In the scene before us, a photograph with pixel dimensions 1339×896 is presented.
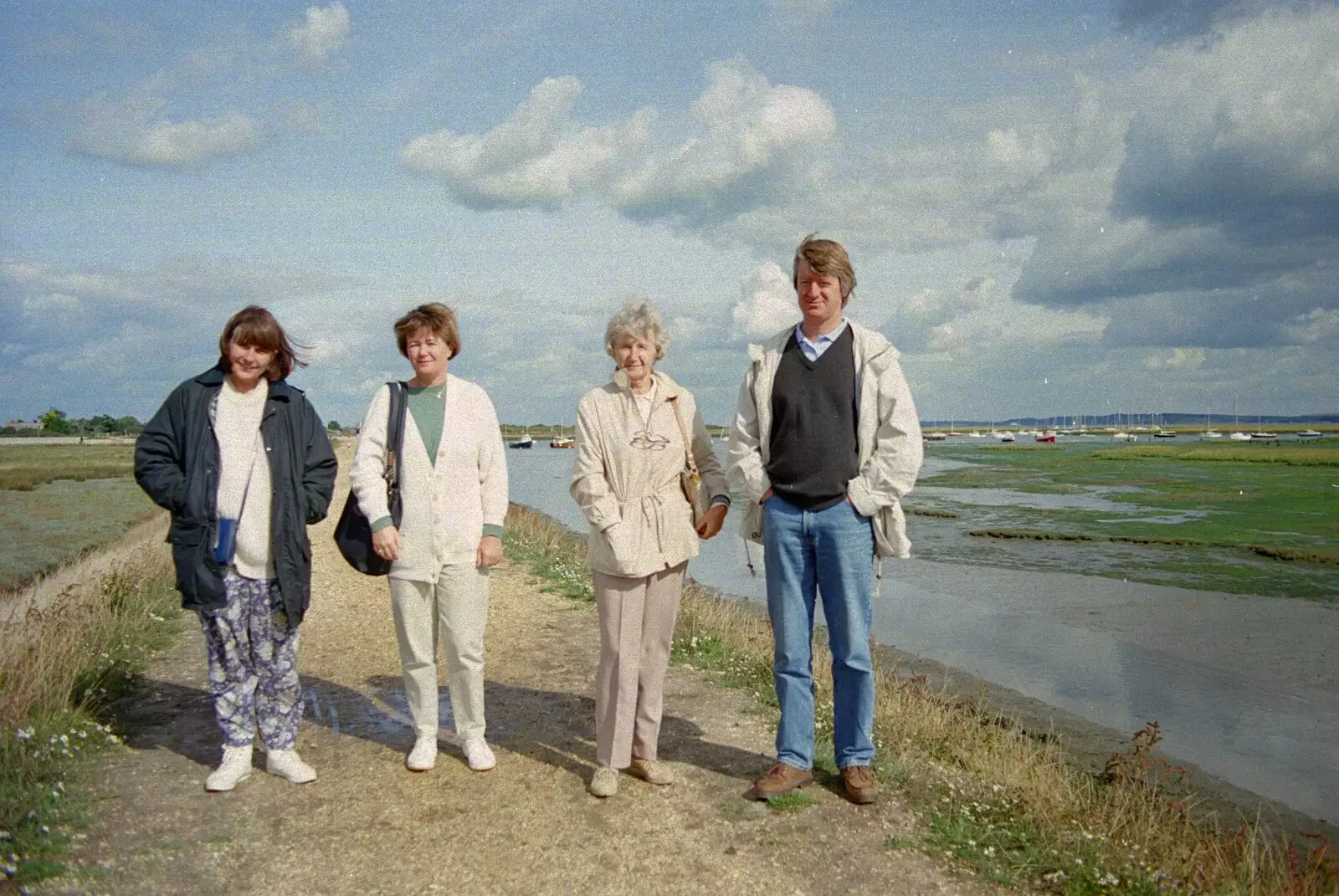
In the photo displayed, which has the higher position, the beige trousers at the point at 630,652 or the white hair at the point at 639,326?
the white hair at the point at 639,326

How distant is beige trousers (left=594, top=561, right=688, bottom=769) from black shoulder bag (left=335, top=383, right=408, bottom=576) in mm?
1003

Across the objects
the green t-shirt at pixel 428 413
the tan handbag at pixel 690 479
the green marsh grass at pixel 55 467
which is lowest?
the green marsh grass at pixel 55 467

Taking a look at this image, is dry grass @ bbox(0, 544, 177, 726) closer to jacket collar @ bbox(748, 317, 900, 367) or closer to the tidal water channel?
jacket collar @ bbox(748, 317, 900, 367)

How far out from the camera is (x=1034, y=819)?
4.24m

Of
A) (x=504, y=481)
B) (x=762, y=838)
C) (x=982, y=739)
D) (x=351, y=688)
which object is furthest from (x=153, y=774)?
(x=982, y=739)

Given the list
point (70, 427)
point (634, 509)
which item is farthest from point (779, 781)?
point (70, 427)

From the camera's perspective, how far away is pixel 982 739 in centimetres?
582

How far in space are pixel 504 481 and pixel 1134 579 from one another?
604 inches

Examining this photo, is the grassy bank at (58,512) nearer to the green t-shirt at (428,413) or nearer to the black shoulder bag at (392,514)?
the black shoulder bag at (392,514)

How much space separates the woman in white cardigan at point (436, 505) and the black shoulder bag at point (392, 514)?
2 centimetres

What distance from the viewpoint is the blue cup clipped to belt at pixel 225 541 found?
4242mm

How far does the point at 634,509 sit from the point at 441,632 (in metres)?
1.20

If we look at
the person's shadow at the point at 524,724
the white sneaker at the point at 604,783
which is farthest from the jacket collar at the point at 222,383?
the white sneaker at the point at 604,783

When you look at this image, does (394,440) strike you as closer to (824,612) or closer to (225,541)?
(225,541)
